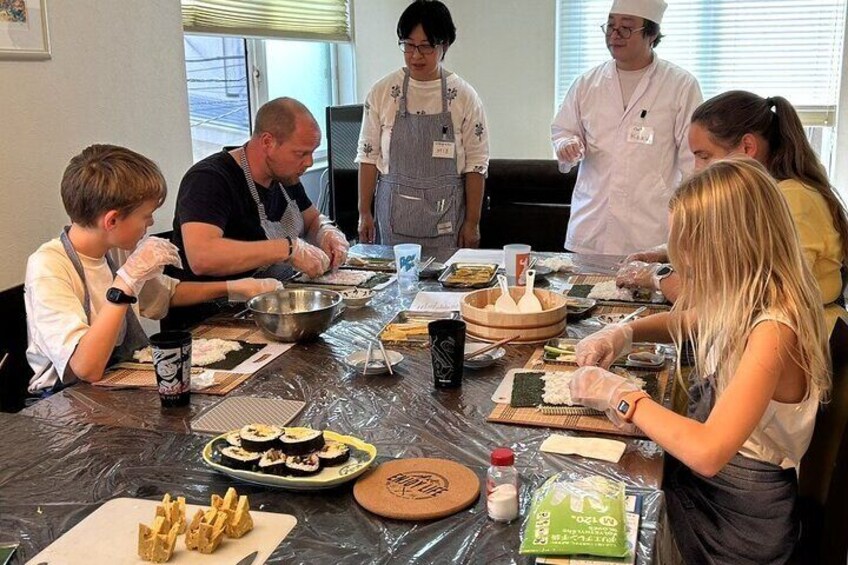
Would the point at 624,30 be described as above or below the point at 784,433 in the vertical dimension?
above

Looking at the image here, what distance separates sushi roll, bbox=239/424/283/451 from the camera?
126 cm

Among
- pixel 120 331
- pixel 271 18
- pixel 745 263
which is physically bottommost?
pixel 120 331

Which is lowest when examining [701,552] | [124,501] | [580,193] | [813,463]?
[701,552]

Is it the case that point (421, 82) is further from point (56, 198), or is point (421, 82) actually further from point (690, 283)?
point (690, 283)

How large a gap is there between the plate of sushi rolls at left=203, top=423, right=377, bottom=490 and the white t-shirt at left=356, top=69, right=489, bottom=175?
234 cm

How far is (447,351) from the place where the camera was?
161cm

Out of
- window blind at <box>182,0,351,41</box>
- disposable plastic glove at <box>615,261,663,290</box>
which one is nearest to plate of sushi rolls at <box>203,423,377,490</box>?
disposable plastic glove at <box>615,261,663,290</box>

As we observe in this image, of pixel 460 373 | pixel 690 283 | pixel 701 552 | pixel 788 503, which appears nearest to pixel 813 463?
pixel 788 503

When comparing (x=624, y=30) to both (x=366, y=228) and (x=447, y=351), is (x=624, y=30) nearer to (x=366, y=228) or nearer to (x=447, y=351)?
(x=366, y=228)

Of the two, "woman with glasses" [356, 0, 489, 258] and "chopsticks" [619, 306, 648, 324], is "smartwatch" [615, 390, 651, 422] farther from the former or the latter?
"woman with glasses" [356, 0, 489, 258]

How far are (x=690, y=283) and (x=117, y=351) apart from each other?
4.21 feet

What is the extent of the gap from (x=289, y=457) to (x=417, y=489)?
20 centimetres

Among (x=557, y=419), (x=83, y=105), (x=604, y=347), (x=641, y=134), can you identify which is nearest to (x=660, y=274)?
(x=604, y=347)

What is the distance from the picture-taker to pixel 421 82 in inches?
135
